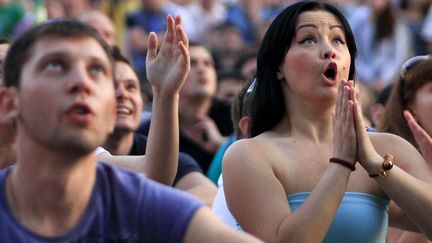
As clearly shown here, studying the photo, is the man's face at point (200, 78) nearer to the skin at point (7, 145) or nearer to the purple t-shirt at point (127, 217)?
the skin at point (7, 145)

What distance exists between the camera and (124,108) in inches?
288

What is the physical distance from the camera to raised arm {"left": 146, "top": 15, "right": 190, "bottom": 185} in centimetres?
504

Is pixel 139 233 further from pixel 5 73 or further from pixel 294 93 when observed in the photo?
pixel 294 93

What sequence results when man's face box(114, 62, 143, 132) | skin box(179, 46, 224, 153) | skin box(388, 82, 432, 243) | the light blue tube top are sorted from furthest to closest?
skin box(179, 46, 224, 153) → man's face box(114, 62, 143, 132) → skin box(388, 82, 432, 243) → the light blue tube top

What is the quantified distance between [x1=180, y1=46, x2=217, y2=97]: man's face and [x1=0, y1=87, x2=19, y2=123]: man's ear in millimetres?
5560

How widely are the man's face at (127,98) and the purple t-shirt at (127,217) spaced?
3290mm

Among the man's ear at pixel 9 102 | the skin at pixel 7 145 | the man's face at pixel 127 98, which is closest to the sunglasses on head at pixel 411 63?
the man's face at pixel 127 98

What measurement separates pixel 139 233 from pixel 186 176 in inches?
123

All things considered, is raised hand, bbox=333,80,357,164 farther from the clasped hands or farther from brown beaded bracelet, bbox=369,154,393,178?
brown beaded bracelet, bbox=369,154,393,178

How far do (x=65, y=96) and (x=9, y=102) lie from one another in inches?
11.8

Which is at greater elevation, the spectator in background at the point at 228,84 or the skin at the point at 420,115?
the skin at the point at 420,115

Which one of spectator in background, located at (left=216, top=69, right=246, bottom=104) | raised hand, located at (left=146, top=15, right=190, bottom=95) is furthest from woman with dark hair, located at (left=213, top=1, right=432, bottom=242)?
spectator in background, located at (left=216, top=69, right=246, bottom=104)

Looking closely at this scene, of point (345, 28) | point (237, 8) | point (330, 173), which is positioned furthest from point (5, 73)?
point (237, 8)

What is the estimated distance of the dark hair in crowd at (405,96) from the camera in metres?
6.13
